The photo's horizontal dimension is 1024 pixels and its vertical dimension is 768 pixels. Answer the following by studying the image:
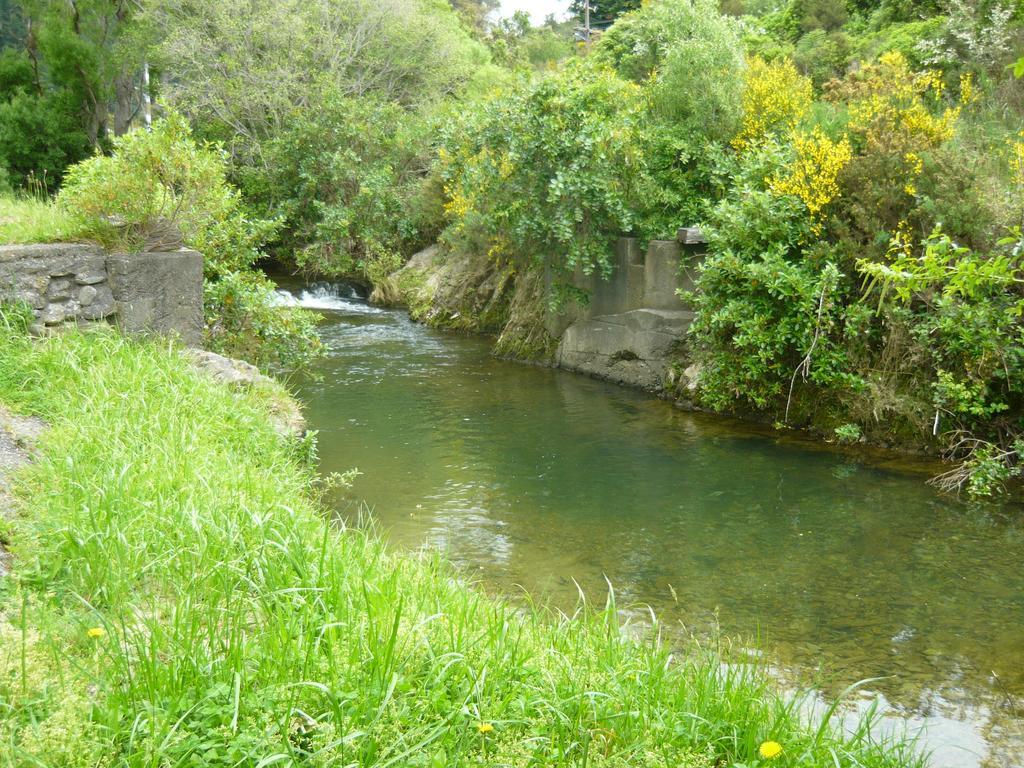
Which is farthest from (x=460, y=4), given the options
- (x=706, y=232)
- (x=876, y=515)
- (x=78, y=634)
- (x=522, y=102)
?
(x=78, y=634)

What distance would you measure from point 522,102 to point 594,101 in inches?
36.1

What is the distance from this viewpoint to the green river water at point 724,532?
15.7 ft

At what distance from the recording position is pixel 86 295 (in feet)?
22.7

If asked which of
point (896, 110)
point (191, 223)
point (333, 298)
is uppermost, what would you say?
point (896, 110)

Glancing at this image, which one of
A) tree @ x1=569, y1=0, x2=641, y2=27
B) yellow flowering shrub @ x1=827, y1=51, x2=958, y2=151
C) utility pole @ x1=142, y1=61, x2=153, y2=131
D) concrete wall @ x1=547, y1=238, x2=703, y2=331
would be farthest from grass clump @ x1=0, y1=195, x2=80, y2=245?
tree @ x1=569, y1=0, x2=641, y2=27

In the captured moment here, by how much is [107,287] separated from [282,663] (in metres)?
5.10

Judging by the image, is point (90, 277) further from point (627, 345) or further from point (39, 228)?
point (627, 345)

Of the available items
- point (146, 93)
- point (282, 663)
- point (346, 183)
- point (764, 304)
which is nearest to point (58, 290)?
point (282, 663)

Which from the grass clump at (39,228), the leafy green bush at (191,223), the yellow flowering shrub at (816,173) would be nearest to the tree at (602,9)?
the yellow flowering shrub at (816,173)

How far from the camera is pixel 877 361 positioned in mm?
8688

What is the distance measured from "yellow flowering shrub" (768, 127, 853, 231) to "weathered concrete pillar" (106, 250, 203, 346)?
5.82 m

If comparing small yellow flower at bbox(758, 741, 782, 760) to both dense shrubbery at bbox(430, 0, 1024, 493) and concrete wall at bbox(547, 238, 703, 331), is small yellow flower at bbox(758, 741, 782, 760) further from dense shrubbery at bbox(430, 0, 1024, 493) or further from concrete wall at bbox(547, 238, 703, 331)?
concrete wall at bbox(547, 238, 703, 331)

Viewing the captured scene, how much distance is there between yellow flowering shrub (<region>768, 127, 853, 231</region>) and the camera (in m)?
9.24

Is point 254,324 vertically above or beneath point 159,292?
beneath
